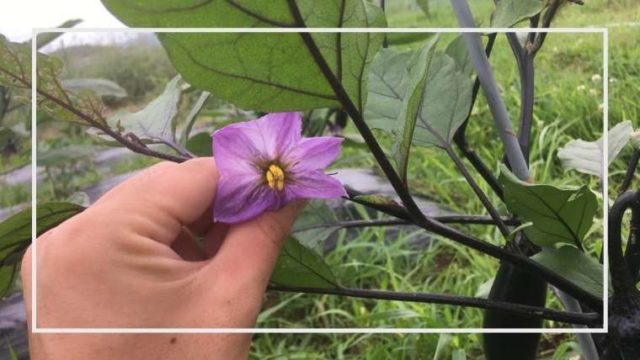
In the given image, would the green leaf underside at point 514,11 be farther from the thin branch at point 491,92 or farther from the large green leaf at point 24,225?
the large green leaf at point 24,225

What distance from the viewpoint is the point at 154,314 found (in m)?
0.26

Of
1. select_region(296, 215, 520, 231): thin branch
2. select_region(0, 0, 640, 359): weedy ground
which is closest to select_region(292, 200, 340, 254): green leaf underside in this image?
select_region(296, 215, 520, 231): thin branch

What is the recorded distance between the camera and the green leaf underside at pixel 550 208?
27 cm

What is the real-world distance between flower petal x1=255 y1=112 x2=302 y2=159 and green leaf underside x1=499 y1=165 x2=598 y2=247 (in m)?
Answer: 0.08

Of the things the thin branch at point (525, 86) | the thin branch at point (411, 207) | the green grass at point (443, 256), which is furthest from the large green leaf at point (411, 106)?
the green grass at point (443, 256)

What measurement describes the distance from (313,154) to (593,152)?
0.55 feet

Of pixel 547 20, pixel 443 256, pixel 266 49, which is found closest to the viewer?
pixel 266 49

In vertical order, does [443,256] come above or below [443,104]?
below

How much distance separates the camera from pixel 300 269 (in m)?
0.31

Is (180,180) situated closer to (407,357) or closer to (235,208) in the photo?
(235,208)

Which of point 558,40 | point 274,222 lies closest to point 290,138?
point 274,222

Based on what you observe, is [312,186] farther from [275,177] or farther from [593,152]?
[593,152]

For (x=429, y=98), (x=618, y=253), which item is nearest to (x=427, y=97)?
(x=429, y=98)

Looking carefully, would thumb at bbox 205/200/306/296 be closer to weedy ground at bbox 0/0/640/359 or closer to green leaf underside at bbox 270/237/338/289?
green leaf underside at bbox 270/237/338/289
